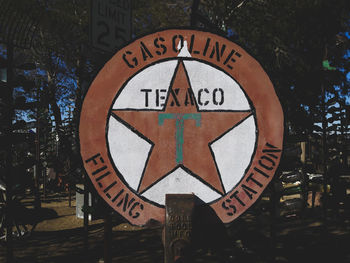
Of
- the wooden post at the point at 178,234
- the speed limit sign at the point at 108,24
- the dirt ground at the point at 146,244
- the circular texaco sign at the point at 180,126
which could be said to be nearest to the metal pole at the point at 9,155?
the speed limit sign at the point at 108,24

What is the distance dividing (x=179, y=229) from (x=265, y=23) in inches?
386

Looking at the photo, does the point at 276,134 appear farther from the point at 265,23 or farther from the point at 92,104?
the point at 265,23

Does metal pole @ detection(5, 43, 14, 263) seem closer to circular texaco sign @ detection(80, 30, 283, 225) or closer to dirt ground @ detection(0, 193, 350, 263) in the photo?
circular texaco sign @ detection(80, 30, 283, 225)

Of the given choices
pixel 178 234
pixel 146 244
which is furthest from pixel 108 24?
pixel 146 244

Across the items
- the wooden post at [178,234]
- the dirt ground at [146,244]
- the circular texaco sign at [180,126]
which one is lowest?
the dirt ground at [146,244]

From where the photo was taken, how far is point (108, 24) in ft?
4.78

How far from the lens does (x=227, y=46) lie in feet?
3.20

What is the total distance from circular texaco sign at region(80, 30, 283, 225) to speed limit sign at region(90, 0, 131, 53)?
519 mm

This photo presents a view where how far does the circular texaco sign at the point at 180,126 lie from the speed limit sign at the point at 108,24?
1.70 ft

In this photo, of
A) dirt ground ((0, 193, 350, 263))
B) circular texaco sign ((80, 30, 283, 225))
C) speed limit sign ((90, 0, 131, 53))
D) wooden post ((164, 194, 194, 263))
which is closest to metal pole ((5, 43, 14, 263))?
speed limit sign ((90, 0, 131, 53))

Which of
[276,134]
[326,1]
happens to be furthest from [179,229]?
[326,1]

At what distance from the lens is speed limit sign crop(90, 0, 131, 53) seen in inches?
56.1

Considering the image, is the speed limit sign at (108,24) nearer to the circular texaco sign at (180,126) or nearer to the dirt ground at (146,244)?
the circular texaco sign at (180,126)

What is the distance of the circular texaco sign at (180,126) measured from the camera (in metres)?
0.96
